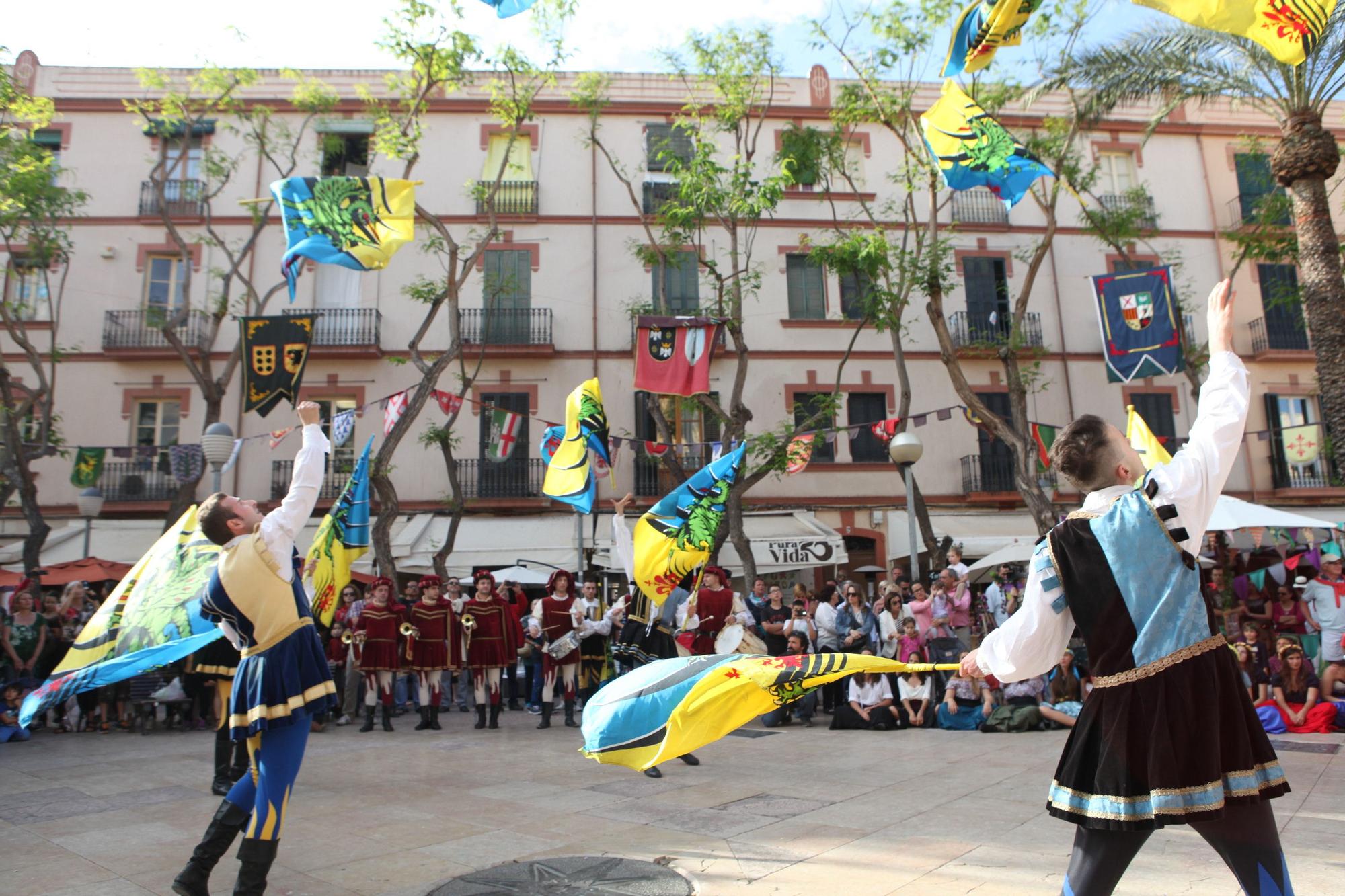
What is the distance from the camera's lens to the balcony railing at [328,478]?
21.3m

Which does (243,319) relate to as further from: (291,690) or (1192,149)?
(1192,149)

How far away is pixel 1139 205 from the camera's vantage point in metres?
21.8

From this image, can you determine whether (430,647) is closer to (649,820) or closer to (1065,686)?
(649,820)

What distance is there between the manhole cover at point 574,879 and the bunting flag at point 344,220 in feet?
22.6

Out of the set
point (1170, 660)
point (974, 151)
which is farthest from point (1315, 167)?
point (1170, 660)

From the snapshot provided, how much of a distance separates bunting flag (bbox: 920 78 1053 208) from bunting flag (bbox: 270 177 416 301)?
5792mm

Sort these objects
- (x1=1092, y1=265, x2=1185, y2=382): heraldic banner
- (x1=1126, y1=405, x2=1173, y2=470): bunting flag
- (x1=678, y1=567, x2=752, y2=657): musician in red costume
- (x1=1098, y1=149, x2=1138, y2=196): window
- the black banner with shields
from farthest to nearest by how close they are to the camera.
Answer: (x1=1098, y1=149, x2=1138, y2=196): window < (x1=1092, y1=265, x2=1185, y2=382): heraldic banner < the black banner with shields < (x1=678, y1=567, x2=752, y2=657): musician in red costume < (x1=1126, y1=405, x2=1173, y2=470): bunting flag

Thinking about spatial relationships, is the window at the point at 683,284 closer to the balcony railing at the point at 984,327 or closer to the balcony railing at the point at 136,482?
the balcony railing at the point at 984,327

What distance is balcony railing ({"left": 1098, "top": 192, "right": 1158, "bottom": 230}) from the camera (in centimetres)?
2200

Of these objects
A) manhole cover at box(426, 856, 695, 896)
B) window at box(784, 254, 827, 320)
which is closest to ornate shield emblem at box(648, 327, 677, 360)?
window at box(784, 254, 827, 320)

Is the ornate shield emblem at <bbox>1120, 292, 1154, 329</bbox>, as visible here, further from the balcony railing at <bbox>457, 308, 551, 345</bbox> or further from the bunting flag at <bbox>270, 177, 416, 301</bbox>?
the bunting flag at <bbox>270, 177, 416, 301</bbox>

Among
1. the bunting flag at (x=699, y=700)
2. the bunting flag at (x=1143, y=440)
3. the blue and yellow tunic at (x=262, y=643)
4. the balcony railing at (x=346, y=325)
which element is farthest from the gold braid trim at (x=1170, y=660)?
the balcony railing at (x=346, y=325)

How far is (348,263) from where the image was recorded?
32.0 feet

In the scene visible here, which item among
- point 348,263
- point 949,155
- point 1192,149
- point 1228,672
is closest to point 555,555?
point 348,263
